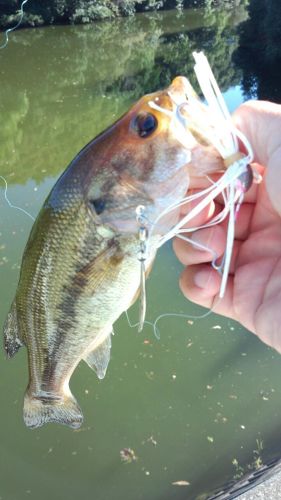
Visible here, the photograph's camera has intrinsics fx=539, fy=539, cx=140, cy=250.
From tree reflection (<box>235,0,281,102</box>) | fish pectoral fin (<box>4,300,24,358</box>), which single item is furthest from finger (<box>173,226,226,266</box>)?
tree reflection (<box>235,0,281,102</box>)

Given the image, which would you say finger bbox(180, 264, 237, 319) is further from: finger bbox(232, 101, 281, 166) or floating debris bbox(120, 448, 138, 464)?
floating debris bbox(120, 448, 138, 464)

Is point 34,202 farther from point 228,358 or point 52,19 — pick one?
point 52,19

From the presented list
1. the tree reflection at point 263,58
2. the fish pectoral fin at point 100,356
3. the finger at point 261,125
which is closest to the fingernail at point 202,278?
the fish pectoral fin at point 100,356

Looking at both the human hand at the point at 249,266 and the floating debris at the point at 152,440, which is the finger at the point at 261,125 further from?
the floating debris at the point at 152,440

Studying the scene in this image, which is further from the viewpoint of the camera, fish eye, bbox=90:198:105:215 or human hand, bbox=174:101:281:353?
human hand, bbox=174:101:281:353

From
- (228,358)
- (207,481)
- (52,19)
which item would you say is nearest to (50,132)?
(228,358)

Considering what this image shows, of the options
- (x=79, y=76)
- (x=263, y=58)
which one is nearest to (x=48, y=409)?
(x=79, y=76)
